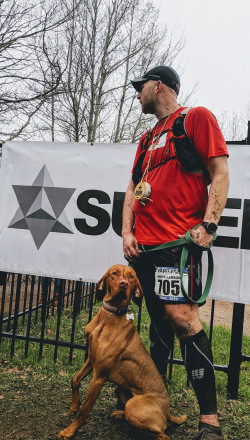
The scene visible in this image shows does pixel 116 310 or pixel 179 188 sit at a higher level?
pixel 179 188

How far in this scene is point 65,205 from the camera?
3.23 metres

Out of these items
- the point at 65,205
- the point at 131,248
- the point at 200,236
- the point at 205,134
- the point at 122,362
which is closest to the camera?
the point at 200,236

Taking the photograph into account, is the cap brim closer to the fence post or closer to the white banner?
the white banner

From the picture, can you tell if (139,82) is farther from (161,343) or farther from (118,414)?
(118,414)

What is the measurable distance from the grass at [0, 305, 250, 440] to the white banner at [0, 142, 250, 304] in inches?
36.4

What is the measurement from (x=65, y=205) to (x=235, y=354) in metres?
2.09

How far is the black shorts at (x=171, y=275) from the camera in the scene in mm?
1886

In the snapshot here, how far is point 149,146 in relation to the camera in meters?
2.32

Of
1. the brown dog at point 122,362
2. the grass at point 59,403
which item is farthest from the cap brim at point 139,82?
the grass at point 59,403

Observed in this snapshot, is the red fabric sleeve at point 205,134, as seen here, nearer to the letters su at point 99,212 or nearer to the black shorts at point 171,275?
the black shorts at point 171,275

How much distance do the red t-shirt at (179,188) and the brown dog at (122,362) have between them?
1.17 ft

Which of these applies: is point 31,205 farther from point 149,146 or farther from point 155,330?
point 155,330

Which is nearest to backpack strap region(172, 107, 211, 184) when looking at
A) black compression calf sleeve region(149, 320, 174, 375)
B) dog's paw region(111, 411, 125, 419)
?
black compression calf sleeve region(149, 320, 174, 375)

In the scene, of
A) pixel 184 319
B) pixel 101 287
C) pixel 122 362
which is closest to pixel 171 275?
pixel 184 319
